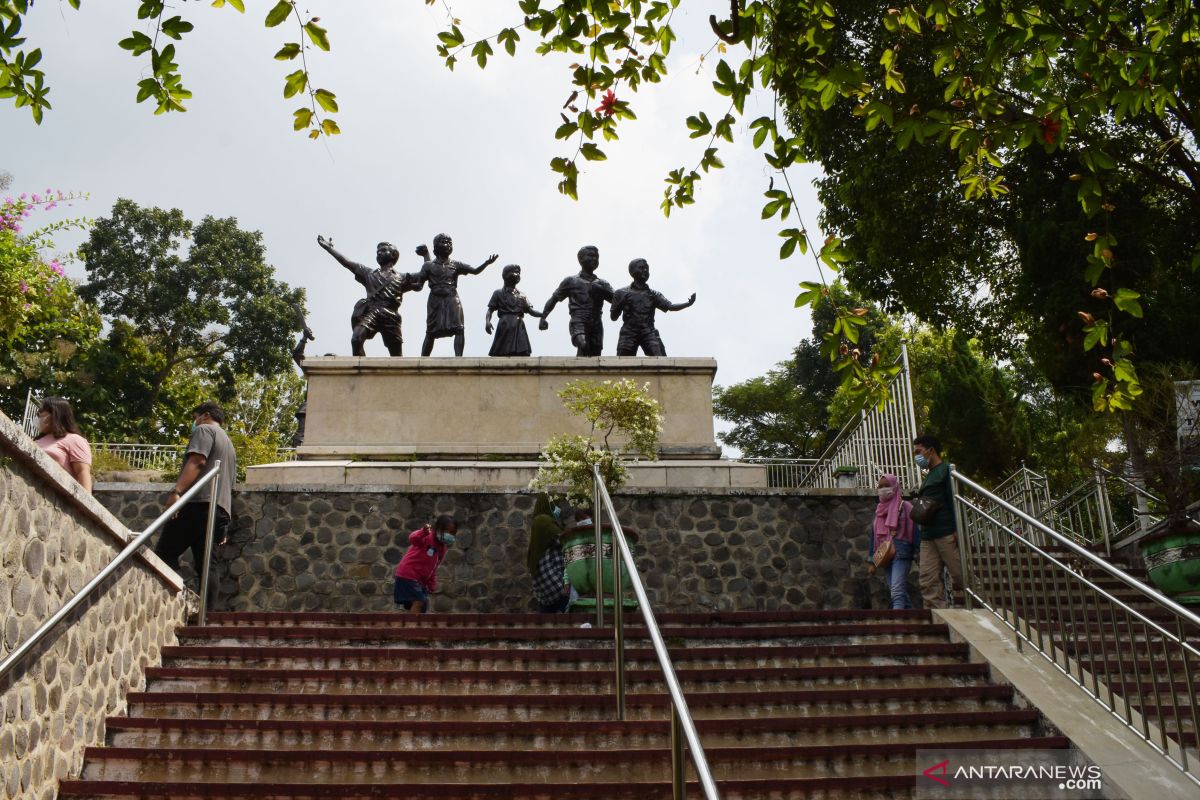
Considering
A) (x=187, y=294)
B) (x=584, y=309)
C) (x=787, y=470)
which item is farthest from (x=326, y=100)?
(x=187, y=294)

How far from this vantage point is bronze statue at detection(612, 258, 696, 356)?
13.5 metres

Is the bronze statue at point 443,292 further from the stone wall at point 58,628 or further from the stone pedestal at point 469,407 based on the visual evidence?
the stone wall at point 58,628

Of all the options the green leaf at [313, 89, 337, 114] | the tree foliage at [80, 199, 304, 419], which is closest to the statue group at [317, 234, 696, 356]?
the green leaf at [313, 89, 337, 114]

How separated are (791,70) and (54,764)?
440 centimetres

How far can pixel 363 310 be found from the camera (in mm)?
13727

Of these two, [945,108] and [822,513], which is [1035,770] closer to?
[945,108]

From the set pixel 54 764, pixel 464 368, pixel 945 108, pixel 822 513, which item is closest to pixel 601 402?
pixel 822 513

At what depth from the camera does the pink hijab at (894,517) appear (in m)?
7.89

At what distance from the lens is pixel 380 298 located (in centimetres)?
1381

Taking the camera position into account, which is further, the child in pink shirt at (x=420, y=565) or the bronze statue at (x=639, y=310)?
the bronze statue at (x=639, y=310)

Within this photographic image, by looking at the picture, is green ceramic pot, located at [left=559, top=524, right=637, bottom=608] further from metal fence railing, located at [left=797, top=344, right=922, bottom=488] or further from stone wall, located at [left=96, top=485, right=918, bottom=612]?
metal fence railing, located at [left=797, top=344, right=922, bottom=488]

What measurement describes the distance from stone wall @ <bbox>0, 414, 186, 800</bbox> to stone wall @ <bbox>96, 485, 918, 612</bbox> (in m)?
4.29

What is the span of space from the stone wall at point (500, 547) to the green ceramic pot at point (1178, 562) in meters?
2.09

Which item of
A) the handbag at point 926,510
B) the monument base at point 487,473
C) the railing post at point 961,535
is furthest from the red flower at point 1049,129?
the monument base at point 487,473
